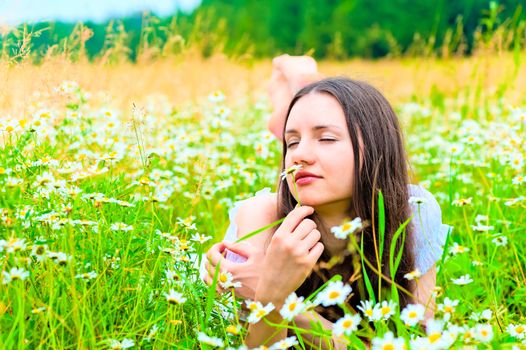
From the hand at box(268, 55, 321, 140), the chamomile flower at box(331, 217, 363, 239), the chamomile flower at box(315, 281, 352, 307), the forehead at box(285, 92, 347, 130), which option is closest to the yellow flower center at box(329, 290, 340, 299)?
the chamomile flower at box(315, 281, 352, 307)

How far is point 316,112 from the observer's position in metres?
1.76

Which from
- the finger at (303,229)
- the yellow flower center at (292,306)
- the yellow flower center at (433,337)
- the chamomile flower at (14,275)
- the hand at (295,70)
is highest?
the hand at (295,70)

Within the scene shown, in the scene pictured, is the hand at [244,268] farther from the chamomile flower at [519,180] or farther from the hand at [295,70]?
the hand at [295,70]

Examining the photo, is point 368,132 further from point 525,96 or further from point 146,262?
point 525,96

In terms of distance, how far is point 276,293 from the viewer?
150cm

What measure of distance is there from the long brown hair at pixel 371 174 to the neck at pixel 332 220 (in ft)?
0.05

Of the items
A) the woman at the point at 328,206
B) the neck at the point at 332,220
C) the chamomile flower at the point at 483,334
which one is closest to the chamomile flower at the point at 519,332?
the woman at the point at 328,206

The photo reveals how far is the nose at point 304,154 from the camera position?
166cm

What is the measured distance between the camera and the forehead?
Result: 1744 millimetres

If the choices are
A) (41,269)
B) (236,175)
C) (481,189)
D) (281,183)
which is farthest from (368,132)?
(481,189)

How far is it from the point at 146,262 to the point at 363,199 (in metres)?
0.59

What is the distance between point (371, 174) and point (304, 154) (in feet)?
0.73

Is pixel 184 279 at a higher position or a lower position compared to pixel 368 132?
lower

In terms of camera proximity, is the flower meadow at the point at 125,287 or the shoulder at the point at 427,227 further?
the shoulder at the point at 427,227
